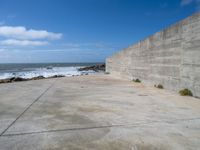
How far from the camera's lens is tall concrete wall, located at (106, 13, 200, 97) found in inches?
219

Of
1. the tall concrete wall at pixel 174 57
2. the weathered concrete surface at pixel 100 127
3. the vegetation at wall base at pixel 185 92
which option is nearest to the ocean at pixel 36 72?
the tall concrete wall at pixel 174 57

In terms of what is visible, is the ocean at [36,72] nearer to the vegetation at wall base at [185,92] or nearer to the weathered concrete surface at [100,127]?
the vegetation at wall base at [185,92]

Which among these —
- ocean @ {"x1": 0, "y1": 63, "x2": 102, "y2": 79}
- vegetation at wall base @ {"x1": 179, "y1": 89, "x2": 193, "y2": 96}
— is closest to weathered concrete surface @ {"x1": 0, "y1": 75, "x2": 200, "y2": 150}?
vegetation at wall base @ {"x1": 179, "y1": 89, "x2": 193, "y2": 96}

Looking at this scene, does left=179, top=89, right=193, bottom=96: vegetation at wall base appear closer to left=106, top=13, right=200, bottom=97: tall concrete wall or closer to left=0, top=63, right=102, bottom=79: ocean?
left=106, top=13, right=200, bottom=97: tall concrete wall

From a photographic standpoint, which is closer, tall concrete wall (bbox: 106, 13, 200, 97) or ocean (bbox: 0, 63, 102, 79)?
tall concrete wall (bbox: 106, 13, 200, 97)

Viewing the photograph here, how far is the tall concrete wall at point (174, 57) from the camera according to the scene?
5559 millimetres

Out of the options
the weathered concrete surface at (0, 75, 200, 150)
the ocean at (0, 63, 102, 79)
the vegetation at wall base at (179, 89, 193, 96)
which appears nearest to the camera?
the weathered concrete surface at (0, 75, 200, 150)

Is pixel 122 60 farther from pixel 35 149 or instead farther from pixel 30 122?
pixel 35 149

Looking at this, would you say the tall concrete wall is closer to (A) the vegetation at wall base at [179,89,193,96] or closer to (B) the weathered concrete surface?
(A) the vegetation at wall base at [179,89,193,96]

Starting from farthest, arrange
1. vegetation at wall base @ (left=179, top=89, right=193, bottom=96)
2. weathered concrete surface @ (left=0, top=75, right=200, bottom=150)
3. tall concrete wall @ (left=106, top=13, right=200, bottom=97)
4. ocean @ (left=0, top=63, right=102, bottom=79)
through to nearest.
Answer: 1. ocean @ (left=0, top=63, right=102, bottom=79)
2. vegetation at wall base @ (left=179, top=89, right=193, bottom=96)
3. tall concrete wall @ (left=106, top=13, right=200, bottom=97)
4. weathered concrete surface @ (left=0, top=75, right=200, bottom=150)

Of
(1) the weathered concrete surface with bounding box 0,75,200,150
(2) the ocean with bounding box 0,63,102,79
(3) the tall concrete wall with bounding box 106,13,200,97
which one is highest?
(3) the tall concrete wall with bounding box 106,13,200,97

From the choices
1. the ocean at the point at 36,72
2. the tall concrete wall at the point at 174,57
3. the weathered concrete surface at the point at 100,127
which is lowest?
the ocean at the point at 36,72

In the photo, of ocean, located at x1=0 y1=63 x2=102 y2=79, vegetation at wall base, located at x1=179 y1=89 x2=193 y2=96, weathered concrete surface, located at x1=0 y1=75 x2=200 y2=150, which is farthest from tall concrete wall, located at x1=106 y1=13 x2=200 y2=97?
ocean, located at x1=0 y1=63 x2=102 y2=79

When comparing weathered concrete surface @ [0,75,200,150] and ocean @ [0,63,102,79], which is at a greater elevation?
weathered concrete surface @ [0,75,200,150]
